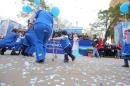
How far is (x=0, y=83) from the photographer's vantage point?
8.07m

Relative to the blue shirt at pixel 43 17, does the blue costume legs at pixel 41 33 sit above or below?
below

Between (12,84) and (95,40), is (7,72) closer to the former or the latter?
(12,84)

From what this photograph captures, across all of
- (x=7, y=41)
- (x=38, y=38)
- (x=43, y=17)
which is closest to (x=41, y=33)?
(x=38, y=38)

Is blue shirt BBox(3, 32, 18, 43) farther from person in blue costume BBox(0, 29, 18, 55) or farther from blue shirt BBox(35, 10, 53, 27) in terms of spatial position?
blue shirt BBox(35, 10, 53, 27)

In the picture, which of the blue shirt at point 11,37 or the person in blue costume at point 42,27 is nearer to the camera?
the person in blue costume at point 42,27

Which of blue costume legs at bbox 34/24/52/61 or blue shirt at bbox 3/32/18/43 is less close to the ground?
blue shirt at bbox 3/32/18/43

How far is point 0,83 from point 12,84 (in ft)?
0.85

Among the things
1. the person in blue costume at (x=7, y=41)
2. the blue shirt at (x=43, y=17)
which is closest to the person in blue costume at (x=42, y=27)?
the blue shirt at (x=43, y=17)

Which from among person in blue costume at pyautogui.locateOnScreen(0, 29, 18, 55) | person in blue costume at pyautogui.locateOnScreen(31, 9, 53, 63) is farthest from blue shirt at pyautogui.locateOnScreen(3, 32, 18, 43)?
person in blue costume at pyautogui.locateOnScreen(31, 9, 53, 63)

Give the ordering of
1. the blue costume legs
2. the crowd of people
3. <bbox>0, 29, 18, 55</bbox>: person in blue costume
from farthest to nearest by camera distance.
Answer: <bbox>0, 29, 18, 55</bbox>: person in blue costume < the crowd of people < the blue costume legs

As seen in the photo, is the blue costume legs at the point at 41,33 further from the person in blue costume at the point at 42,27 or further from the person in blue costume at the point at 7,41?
the person in blue costume at the point at 7,41

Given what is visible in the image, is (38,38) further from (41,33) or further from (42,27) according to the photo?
(42,27)

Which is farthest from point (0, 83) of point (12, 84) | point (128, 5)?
point (128, 5)

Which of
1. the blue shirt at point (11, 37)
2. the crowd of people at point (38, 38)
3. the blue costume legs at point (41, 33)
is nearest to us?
the blue costume legs at point (41, 33)
